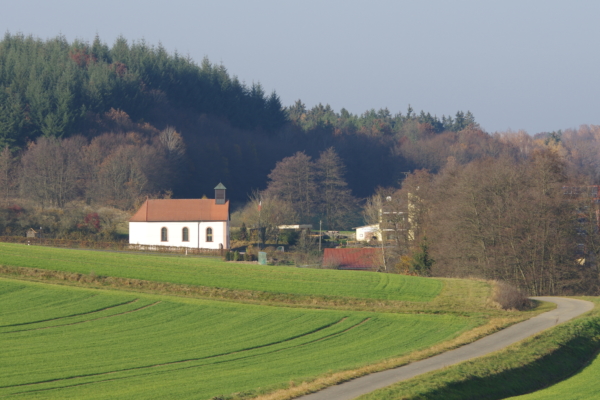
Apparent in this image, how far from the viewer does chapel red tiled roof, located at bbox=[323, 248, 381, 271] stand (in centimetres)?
6581

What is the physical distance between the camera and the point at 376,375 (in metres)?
19.7

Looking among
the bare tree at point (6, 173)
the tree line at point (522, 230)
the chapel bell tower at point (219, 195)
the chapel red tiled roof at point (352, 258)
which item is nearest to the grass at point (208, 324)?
the tree line at point (522, 230)

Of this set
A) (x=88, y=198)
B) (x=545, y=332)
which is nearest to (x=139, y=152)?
(x=88, y=198)

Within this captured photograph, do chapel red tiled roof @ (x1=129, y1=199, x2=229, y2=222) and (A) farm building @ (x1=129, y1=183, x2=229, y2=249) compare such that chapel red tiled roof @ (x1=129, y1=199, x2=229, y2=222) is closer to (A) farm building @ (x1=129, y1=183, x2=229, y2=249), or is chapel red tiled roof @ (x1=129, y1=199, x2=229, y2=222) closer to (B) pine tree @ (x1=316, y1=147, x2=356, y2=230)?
(A) farm building @ (x1=129, y1=183, x2=229, y2=249)

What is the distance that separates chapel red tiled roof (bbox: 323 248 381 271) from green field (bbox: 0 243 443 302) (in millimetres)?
21198

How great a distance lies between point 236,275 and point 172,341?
15306mm

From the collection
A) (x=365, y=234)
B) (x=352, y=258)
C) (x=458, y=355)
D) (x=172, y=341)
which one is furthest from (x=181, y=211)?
(x=458, y=355)

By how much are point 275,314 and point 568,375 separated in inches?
502

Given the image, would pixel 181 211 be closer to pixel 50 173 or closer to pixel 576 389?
pixel 50 173

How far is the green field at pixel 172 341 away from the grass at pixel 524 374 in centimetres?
292

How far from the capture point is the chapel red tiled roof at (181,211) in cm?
7344

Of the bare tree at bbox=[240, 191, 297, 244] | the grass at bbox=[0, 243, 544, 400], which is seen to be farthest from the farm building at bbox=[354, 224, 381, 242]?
the grass at bbox=[0, 243, 544, 400]

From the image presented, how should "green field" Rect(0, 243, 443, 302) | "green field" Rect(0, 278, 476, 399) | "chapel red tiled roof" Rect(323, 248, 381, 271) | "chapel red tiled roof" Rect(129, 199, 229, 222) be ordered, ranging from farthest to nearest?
1. "chapel red tiled roof" Rect(129, 199, 229, 222)
2. "chapel red tiled roof" Rect(323, 248, 381, 271)
3. "green field" Rect(0, 243, 443, 302)
4. "green field" Rect(0, 278, 476, 399)

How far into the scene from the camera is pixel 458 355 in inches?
913
